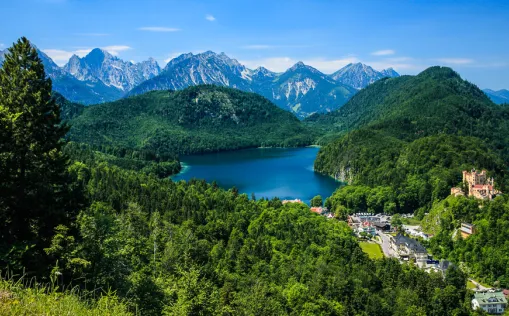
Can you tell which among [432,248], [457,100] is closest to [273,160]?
[457,100]

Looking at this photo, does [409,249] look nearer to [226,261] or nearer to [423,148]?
[226,261]

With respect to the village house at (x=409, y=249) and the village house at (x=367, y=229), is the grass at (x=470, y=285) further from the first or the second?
the village house at (x=367, y=229)

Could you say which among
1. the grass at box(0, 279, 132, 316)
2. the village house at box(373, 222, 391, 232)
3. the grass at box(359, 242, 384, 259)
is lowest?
the grass at box(359, 242, 384, 259)

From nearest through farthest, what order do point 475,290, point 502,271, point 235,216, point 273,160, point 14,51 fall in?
point 14,51, point 475,290, point 502,271, point 235,216, point 273,160

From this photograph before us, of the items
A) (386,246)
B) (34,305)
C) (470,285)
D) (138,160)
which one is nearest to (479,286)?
(470,285)

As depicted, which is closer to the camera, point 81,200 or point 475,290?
point 81,200

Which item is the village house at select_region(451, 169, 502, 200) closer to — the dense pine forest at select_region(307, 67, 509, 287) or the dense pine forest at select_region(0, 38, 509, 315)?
the dense pine forest at select_region(307, 67, 509, 287)

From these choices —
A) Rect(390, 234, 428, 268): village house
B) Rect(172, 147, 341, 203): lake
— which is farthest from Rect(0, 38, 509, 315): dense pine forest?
Rect(172, 147, 341, 203): lake

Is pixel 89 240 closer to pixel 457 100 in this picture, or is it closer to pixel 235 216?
pixel 235 216
